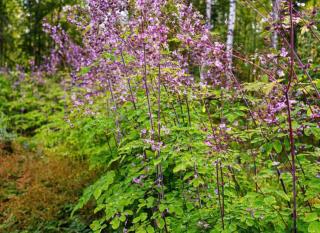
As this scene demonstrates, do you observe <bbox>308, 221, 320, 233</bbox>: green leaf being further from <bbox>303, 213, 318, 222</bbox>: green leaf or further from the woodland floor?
the woodland floor

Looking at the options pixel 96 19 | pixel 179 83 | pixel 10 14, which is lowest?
pixel 179 83

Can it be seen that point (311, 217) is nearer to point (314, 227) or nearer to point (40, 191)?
point (314, 227)

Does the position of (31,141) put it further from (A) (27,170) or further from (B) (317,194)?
(B) (317,194)

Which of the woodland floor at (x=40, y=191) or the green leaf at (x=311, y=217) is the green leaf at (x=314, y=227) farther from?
the woodland floor at (x=40, y=191)

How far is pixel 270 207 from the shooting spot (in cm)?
286

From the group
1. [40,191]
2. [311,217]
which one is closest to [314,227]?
[311,217]

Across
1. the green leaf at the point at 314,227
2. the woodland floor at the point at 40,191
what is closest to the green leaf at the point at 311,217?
the green leaf at the point at 314,227

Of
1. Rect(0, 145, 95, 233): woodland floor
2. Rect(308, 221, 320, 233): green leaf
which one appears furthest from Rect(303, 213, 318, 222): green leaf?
A: Rect(0, 145, 95, 233): woodland floor

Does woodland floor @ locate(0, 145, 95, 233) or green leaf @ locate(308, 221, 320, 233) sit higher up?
green leaf @ locate(308, 221, 320, 233)

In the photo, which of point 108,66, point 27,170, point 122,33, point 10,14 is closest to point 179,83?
point 122,33

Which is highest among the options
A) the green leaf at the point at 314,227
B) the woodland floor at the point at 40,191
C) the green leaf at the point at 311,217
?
the green leaf at the point at 311,217

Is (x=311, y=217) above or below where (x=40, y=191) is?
above

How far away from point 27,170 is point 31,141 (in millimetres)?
1734

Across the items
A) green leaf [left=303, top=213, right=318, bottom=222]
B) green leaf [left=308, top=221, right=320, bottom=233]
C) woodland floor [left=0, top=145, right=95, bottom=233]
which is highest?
green leaf [left=303, top=213, right=318, bottom=222]
